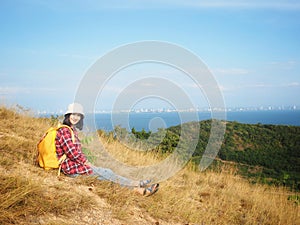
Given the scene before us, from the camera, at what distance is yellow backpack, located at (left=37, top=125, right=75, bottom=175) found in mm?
4504

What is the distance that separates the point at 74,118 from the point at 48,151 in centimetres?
61

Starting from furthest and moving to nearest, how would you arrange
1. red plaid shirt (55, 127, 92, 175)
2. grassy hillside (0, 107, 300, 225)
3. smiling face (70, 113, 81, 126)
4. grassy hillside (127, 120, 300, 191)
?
1. grassy hillside (127, 120, 300, 191)
2. smiling face (70, 113, 81, 126)
3. red plaid shirt (55, 127, 92, 175)
4. grassy hillside (0, 107, 300, 225)

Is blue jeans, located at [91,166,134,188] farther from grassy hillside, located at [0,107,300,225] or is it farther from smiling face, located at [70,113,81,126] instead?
smiling face, located at [70,113,81,126]

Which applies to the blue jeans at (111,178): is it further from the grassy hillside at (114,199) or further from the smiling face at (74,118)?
the smiling face at (74,118)

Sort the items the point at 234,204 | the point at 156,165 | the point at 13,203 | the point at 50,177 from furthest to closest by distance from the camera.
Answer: the point at 156,165 → the point at 234,204 → the point at 50,177 → the point at 13,203

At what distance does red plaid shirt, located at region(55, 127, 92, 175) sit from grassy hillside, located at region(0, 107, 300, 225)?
151 millimetres

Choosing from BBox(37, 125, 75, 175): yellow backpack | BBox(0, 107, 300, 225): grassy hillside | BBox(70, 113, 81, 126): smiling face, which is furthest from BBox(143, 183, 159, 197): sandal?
BBox(70, 113, 81, 126): smiling face

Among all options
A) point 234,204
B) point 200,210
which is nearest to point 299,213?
point 234,204

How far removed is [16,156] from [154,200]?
2.28 meters

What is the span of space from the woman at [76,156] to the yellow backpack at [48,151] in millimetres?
55

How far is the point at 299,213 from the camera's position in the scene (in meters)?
6.01

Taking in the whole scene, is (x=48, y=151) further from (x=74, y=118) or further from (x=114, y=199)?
(x=114, y=199)

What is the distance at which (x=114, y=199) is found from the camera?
4.37 meters

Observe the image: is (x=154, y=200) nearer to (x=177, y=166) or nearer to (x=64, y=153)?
(x=64, y=153)
